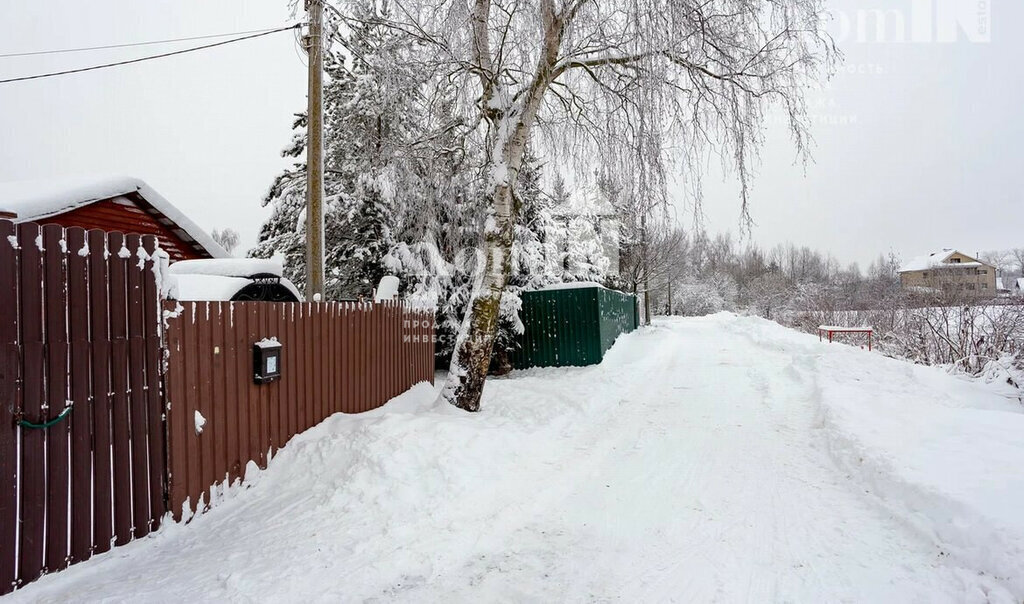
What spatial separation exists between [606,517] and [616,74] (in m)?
5.30

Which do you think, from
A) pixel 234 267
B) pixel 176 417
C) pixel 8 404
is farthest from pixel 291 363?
pixel 234 267

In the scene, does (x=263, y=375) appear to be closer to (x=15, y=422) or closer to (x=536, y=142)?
(x=15, y=422)

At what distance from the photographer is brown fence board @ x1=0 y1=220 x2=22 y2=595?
2588 mm

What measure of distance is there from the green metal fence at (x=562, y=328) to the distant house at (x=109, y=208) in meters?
7.99

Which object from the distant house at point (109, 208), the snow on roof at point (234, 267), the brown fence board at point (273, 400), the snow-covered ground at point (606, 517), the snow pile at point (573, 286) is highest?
the distant house at point (109, 208)

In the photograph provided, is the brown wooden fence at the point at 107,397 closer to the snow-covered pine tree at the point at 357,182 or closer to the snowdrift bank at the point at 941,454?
the snow-covered pine tree at the point at 357,182

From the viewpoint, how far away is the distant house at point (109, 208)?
812 cm

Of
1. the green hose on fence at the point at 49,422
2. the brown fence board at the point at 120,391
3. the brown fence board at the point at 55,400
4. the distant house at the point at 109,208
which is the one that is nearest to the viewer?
the green hose on fence at the point at 49,422

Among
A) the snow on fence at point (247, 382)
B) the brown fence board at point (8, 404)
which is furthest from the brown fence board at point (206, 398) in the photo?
the brown fence board at point (8, 404)

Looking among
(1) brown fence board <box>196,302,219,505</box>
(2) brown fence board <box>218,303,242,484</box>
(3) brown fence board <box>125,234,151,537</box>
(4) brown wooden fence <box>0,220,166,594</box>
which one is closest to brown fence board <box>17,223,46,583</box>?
(4) brown wooden fence <box>0,220,166,594</box>

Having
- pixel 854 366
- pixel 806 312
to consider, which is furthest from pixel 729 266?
pixel 854 366

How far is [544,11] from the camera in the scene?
19.6ft

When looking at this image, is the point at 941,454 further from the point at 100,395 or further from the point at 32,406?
the point at 32,406

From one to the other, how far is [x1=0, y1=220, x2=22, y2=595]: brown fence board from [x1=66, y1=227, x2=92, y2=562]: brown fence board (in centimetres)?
27
